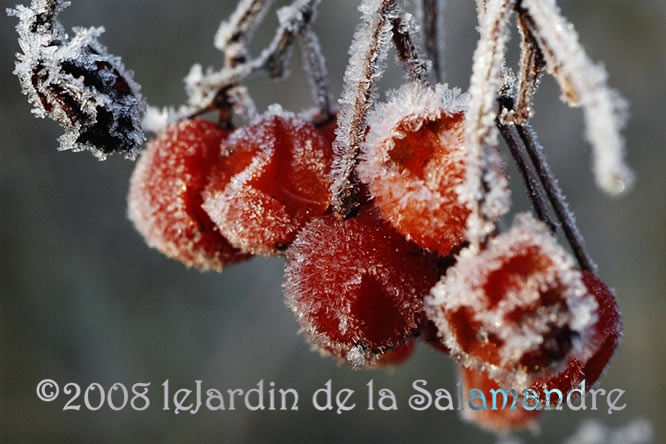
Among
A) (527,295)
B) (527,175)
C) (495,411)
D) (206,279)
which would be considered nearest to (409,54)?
(527,175)

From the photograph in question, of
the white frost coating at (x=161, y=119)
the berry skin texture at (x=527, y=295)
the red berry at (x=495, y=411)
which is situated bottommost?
the berry skin texture at (x=527, y=295)

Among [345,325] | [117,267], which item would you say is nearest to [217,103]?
[345,325]

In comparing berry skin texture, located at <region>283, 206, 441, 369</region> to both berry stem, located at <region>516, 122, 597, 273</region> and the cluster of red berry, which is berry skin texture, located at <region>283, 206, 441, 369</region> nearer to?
the cluster of red berry

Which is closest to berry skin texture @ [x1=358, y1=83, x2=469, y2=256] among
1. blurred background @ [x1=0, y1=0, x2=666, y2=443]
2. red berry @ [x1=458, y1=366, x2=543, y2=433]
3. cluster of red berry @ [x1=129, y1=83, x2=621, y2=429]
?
cluster of red berry @ [x1=129, y1=83, x2=621, y2=429]

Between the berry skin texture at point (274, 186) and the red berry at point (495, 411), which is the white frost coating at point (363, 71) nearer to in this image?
the berry skin texture at point (274, 186)

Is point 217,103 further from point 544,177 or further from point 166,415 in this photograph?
point 166,415

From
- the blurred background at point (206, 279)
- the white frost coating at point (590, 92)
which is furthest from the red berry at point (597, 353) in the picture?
the blurred background at point (206, 279)

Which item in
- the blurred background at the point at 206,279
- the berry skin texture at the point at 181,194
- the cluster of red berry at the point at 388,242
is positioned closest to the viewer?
the cluster of red berry at the point at 388,242
